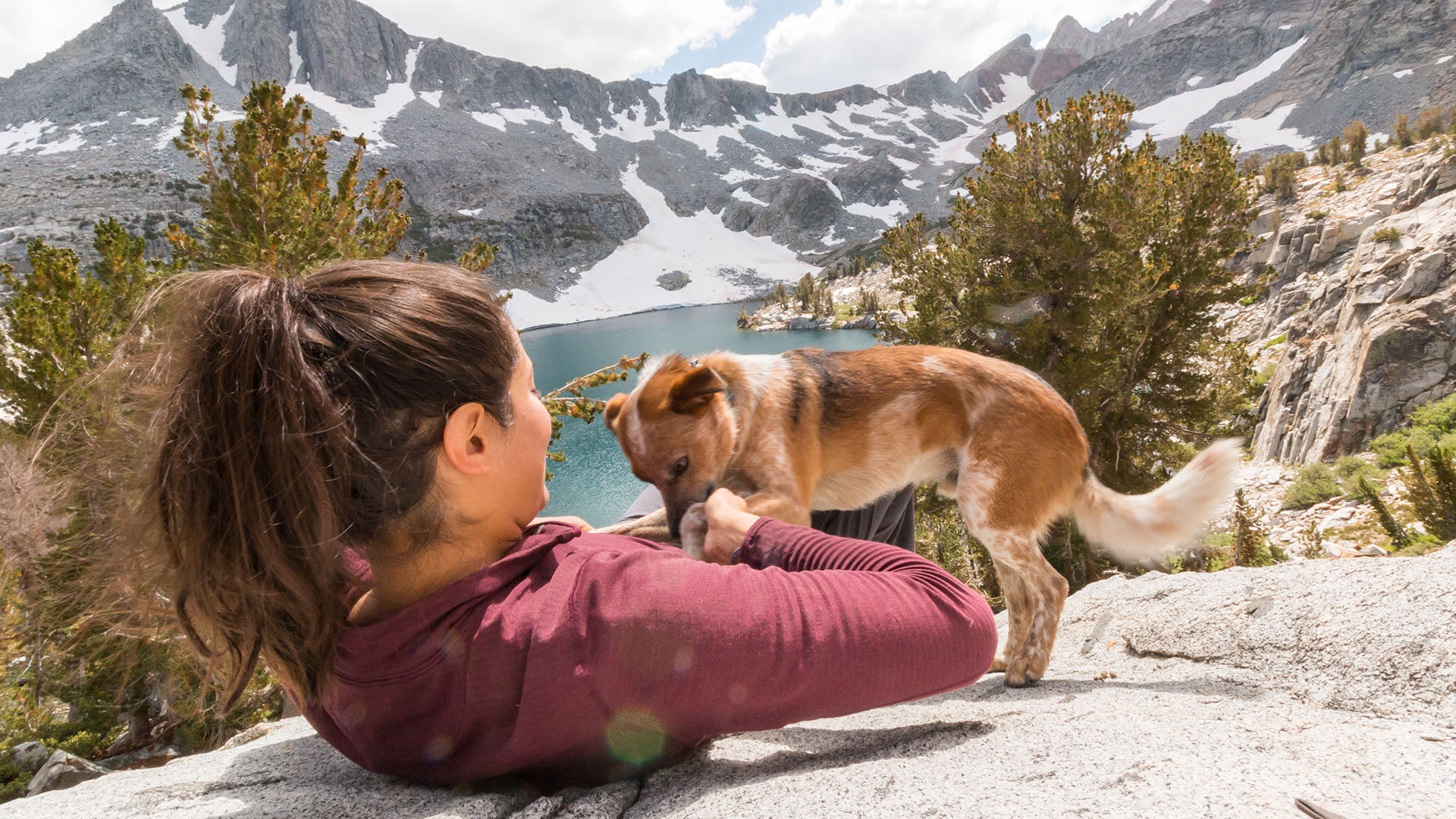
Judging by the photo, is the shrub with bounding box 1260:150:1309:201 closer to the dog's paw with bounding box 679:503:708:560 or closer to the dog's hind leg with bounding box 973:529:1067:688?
the dog's hind leg with bounding box 973:529:1067:688

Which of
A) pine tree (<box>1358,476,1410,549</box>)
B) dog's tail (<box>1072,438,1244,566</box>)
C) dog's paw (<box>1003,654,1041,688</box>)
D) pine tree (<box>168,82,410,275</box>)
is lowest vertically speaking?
pine tree (<box>1358,476,1410,549</box>)

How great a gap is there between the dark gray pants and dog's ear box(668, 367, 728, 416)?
1.19m

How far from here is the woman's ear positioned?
63.3 inches

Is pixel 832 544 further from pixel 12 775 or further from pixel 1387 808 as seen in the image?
pixel 12 775

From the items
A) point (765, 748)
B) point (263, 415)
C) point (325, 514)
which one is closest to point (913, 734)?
point (765, 748)

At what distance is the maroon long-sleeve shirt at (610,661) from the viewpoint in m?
1.48

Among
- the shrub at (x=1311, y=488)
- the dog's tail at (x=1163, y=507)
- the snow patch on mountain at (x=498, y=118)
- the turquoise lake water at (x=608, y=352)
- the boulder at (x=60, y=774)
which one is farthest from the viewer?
the snow patch on mountain at (x=498, y=118)

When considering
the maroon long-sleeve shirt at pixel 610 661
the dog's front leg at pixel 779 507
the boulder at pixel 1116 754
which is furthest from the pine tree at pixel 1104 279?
the maroon long-sleeve shirt at pixel 610 661

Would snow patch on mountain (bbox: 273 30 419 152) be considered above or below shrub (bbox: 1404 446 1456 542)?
above

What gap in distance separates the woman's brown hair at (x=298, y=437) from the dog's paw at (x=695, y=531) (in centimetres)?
113

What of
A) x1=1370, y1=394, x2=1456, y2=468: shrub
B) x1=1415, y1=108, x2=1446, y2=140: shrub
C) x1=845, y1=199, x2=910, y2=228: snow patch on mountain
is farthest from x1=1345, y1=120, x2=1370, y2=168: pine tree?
x1=845, y1=199, x2=910, y2=228: snow patch on mountain

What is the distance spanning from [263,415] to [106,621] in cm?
163

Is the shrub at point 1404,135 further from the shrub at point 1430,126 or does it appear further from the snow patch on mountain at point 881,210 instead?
the snow patch on mountain at point 881,210

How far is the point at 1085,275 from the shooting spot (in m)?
14.3
